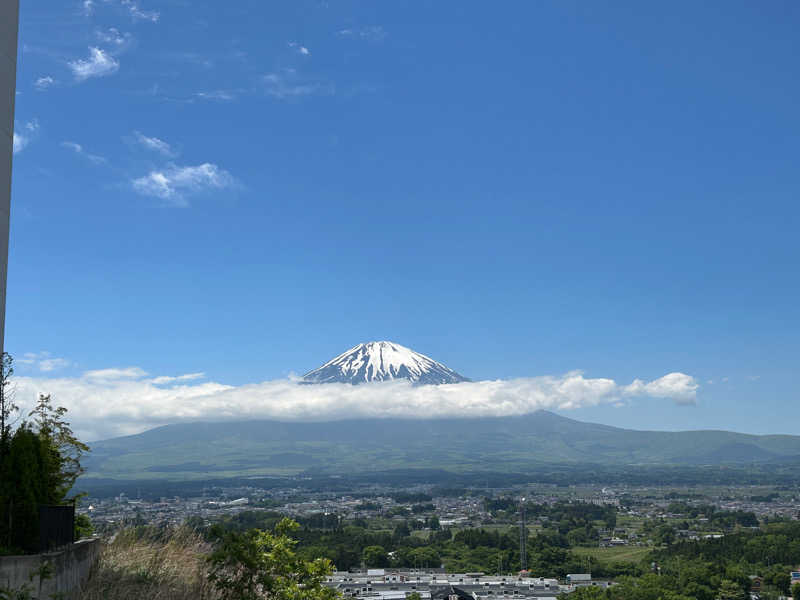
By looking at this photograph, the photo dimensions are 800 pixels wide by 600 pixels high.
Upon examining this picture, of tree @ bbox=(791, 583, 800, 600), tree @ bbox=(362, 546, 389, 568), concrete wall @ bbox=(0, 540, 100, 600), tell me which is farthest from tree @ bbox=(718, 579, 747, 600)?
concrete wall @ bbox=(0, 540, 100, 600)

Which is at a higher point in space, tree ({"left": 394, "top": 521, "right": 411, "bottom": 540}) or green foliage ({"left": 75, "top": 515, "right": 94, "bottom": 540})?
green foliage ({"left": 75, "top": 515, "right": 94, "bottom": 540})

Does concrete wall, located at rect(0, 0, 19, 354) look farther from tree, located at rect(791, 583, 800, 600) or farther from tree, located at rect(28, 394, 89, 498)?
tree, located at rect(791, 583, 800, 600)

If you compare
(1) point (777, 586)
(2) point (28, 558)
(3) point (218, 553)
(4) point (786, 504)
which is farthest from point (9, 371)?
(4) point (786, 504)

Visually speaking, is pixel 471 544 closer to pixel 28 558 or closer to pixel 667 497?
pixel 28 558

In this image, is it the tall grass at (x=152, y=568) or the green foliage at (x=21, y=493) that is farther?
the tall grass at (x=152, y=568)

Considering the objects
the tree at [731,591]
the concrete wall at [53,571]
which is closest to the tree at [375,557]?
the tree at [731,591]

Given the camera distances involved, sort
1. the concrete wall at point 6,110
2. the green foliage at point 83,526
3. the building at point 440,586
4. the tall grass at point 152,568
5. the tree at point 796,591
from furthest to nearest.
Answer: the tree at point 796,591, the building at point 440,586, the concrete wall at point 6,110, the green foliage at point 83,526, the tall grass at point 152,568

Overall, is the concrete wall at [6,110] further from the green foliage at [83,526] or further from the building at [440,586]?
the building at [440,586]
